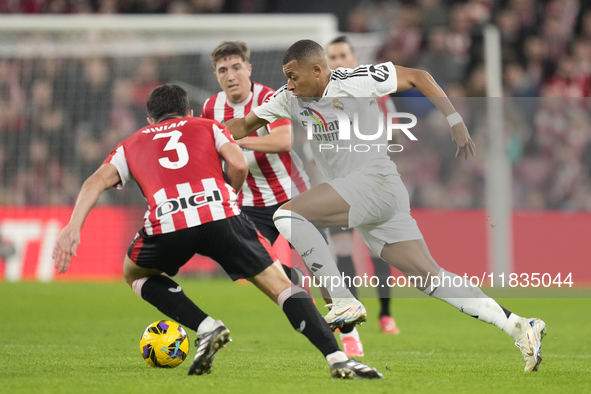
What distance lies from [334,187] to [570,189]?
9124mm

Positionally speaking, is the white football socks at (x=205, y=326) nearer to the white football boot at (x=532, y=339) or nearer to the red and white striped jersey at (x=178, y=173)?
the red and white striped jersey at (x=178, y=173)

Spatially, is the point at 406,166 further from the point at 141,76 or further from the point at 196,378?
the point at 196,378

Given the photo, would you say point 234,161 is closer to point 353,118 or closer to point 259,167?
point 353,118

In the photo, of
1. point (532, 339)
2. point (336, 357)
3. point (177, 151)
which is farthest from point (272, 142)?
point (532, 339)

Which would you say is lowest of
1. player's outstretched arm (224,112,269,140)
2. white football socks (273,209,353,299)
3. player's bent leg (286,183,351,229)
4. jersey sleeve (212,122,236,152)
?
white football socks (273,209,353,299)

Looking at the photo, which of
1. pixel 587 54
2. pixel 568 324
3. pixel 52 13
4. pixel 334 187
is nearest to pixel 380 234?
pixel 334 187

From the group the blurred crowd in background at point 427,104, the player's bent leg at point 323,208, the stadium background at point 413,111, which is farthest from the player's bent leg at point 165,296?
the blurred crowd in background at point 427,104

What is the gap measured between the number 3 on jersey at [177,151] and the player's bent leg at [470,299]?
1455 millimetres

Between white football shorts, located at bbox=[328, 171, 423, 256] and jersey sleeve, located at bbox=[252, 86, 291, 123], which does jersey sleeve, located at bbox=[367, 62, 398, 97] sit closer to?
white football shorts, located at bbox=[328, 171, 423, 256]

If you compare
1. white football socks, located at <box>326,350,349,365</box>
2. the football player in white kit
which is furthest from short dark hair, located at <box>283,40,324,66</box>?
white football socks, located at <box>326,350,349,365</box>

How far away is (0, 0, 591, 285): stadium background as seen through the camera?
1306 cm

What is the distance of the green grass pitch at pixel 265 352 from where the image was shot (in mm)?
4586

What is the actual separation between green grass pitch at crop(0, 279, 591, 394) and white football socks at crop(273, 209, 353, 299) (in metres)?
0.62

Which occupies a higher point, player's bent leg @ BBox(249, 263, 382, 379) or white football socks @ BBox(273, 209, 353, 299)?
Answer: white football socks @ BBox(273, 209, 353, 299)
